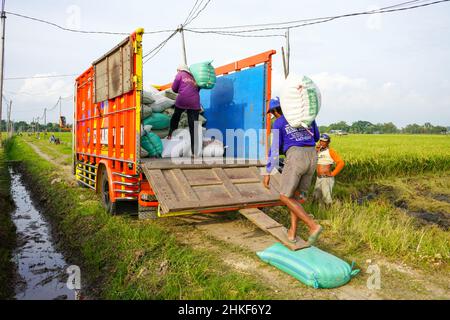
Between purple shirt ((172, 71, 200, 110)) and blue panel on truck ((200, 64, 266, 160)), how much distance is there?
2.74 feet

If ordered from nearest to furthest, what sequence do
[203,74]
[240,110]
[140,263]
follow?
[140,263] < [203,74] < [240,110]

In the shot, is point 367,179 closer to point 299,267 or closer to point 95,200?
point 95,200

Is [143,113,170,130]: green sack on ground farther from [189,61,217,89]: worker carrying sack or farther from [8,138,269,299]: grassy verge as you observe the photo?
[8,138,269,299]: grassy verge

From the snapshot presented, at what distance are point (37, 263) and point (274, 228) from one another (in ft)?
9.91

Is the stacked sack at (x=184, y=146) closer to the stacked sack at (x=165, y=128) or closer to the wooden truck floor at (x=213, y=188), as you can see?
the stacked sack at (x=165, y=128)

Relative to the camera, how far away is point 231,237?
4684 millimetres

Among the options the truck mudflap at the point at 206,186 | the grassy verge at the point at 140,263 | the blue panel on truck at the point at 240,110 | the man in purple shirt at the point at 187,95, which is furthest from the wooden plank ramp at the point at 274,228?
the man in purple shirt at the point at 187,95

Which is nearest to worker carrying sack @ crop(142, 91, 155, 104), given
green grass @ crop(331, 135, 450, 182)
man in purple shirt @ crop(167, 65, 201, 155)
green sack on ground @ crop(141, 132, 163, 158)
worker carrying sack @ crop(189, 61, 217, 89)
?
man in purple shirt @ crop(167, 65, 201, 155)

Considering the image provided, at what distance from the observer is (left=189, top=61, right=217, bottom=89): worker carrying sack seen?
5.89 meters

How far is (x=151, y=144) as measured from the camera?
5.50 meters

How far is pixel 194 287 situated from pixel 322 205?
3398mm

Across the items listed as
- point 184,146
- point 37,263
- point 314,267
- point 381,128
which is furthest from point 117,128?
point 381,128

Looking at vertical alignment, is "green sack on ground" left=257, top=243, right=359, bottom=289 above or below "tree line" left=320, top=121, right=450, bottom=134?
below

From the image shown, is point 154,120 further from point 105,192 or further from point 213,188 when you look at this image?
point 213,188
